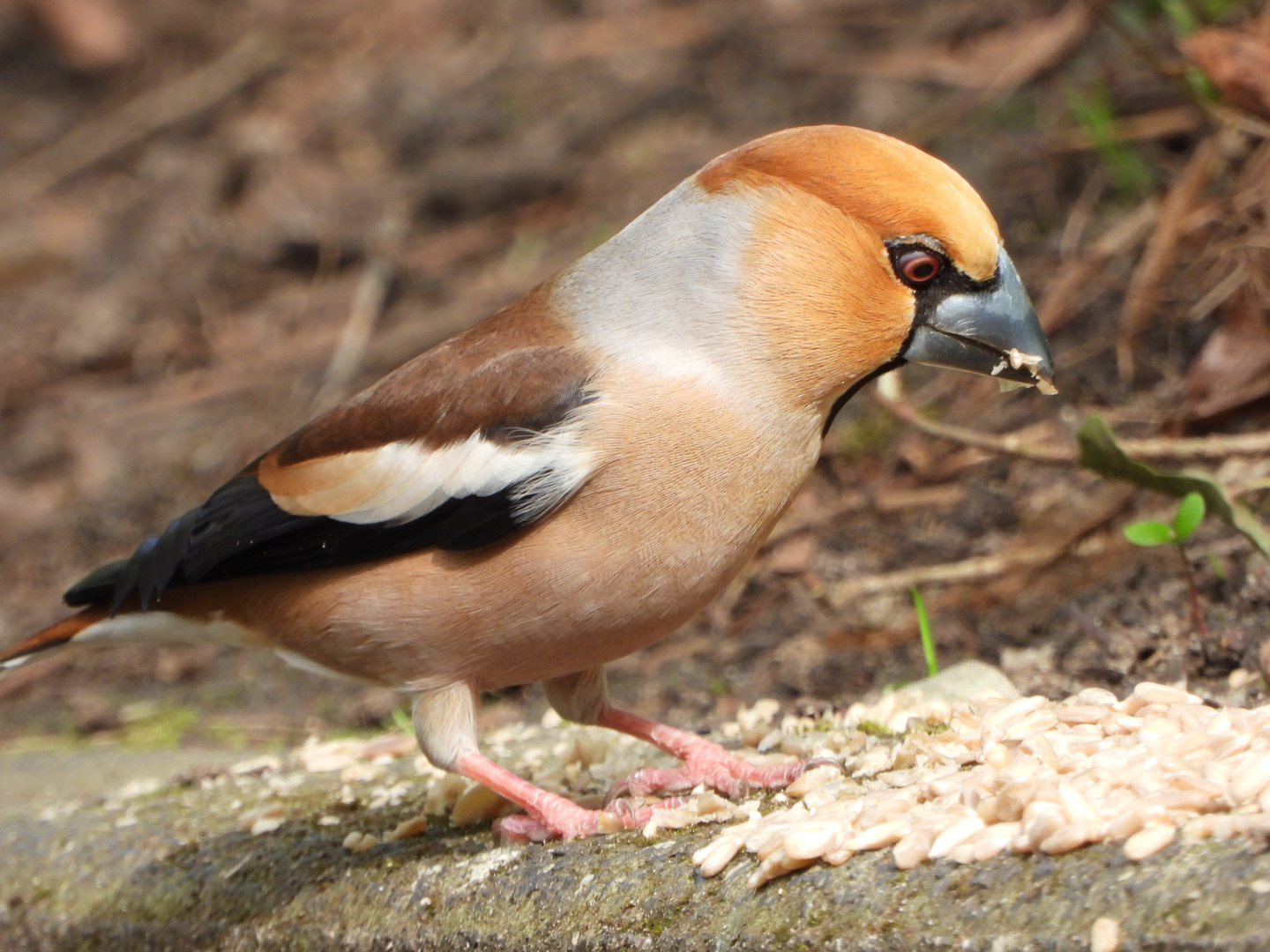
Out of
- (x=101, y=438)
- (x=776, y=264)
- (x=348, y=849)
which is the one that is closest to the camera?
(x=776, y=264)

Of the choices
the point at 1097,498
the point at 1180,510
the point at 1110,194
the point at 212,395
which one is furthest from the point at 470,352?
the point at 212,395

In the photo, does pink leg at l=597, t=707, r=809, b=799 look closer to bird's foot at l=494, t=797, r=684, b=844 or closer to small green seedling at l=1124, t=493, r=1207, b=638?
bird's foot at l=494, t=797, r=684, b=844

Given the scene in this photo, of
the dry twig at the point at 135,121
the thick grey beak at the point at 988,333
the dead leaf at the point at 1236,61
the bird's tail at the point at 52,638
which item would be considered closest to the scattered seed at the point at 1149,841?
the thick grey beak at the point at 988,333

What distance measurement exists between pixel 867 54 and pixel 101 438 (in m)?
4.78

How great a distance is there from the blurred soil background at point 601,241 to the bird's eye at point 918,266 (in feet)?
3.83

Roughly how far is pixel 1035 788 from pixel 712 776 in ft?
3.24

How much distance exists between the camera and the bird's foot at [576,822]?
2.97 m

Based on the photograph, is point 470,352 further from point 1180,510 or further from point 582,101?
point 582,101

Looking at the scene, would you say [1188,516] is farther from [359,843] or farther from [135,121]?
[135,121]

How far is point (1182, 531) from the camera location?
337cm

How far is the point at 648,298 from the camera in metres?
3.17

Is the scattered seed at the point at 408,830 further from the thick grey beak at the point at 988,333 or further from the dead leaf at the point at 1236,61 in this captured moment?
the dead leaf at the point at 1236,61

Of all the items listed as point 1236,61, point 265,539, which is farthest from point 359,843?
point 1236,61

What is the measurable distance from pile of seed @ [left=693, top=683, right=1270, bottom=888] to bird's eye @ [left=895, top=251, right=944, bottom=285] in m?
0.94
